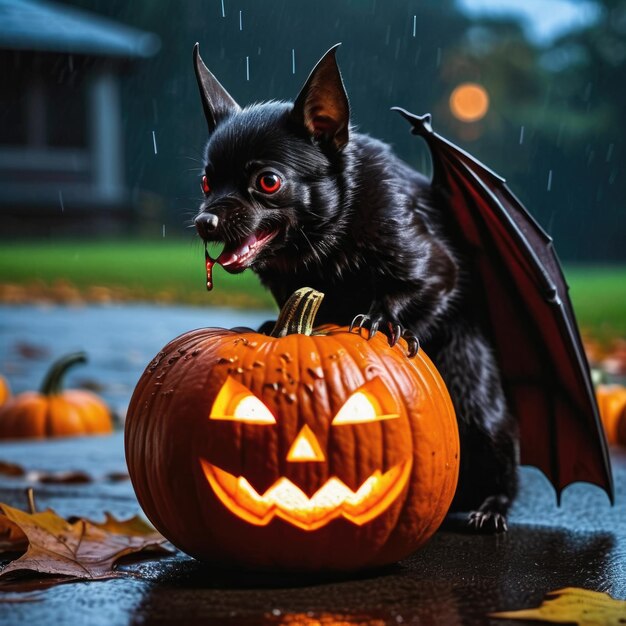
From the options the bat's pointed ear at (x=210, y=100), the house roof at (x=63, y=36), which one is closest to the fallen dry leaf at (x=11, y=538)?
the bat's pointed ear at (x=210, y=100)

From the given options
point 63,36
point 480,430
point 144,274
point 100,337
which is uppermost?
point 63,36

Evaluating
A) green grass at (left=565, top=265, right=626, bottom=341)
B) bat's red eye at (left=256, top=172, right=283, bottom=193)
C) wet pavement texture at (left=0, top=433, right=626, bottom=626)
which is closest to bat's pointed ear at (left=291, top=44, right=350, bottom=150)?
bat's red eye at (left=256, top=172, right=283, bottom=193)

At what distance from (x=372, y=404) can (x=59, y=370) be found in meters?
2.09

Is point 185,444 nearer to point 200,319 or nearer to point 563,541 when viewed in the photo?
point 563,541

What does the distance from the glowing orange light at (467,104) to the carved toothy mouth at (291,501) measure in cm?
1070

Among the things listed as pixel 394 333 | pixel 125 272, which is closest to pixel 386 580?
pixel 394 333

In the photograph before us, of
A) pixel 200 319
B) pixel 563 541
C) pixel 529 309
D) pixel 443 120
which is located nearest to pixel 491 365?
pixel 529 309

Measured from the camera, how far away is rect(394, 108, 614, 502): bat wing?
220 cm

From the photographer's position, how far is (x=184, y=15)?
12750mm

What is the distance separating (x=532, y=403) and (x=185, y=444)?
1038 mm

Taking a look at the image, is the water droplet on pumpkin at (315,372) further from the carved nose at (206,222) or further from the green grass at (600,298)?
the green grass at (600,298)

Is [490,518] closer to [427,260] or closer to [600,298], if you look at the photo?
[427,260]

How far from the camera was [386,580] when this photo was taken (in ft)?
5.73

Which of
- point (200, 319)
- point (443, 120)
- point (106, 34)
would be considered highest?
point (106, 34)
